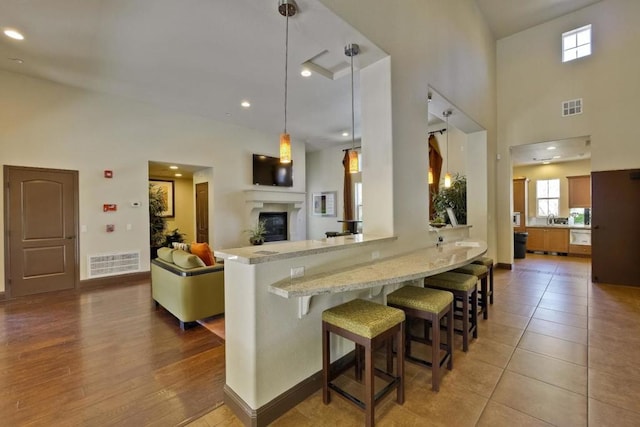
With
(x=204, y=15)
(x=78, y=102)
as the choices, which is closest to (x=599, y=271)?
(x=204, y=15)

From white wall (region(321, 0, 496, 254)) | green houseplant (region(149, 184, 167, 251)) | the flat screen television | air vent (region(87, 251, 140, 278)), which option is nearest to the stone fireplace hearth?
the flat screen television

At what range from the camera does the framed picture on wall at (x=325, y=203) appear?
9.79 m

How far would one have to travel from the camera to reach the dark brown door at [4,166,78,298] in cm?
457

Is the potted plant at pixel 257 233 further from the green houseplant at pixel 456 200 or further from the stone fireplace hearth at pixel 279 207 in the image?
the green houseplant at pixel 456 200

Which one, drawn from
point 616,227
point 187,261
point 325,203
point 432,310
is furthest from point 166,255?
point 616,227

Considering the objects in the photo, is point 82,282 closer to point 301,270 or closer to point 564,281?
point 301,270

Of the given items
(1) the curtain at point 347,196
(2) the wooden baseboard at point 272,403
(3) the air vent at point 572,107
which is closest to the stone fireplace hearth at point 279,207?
(1) the curtain at point 347,196

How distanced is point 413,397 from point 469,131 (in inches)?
209

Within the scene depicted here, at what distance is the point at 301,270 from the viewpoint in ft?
6.48

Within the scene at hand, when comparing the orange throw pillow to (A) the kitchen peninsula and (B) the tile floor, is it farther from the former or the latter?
(B) the tile floor

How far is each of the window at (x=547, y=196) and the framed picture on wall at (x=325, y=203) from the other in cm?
620

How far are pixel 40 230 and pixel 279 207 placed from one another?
17.3ft

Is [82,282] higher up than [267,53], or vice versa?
[267,53]

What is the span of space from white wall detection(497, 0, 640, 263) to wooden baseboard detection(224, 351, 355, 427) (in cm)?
585
